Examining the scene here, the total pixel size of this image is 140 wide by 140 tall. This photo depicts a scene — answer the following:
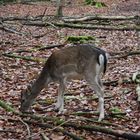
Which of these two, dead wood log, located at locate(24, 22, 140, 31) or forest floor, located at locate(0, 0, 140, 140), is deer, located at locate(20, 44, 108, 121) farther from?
dead wood log, located at locate(24, 22, 140, 31)

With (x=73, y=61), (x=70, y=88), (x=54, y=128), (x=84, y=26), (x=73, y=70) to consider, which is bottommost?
(x=54, y=128)

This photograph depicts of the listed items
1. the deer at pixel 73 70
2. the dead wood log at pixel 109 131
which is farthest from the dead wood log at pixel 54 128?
the deer at pixel 73 70

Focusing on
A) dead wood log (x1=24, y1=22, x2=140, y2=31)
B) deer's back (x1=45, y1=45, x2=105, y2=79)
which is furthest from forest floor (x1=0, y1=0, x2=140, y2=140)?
deer's back (x1=45, y1=45, x2=105, y2=79)

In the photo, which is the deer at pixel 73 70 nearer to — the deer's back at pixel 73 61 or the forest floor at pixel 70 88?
the deer's back at pixel 73 61

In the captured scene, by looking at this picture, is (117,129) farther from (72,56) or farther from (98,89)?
(72,56)

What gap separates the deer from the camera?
8492mm

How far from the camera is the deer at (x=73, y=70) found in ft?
27.9

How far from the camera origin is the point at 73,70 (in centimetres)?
880

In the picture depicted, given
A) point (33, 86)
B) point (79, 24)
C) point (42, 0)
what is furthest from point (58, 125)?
point (42, 0)

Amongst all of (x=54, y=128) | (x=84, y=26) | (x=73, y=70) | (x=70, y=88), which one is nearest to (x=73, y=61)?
(x=73, y=70)

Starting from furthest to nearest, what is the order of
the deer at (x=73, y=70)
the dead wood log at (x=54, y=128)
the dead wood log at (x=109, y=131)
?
1. the deer at (x=73, y=70)
2. the dead wood log at (x=54, y=128)
3. the dead wood log at (x=109, y=131)

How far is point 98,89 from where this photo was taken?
851cm

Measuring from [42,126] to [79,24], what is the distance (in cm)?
1415

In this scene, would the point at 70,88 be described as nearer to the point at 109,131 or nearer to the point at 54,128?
the point at 54,128
